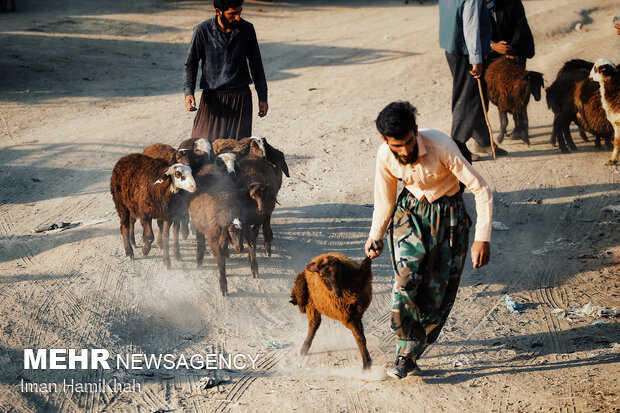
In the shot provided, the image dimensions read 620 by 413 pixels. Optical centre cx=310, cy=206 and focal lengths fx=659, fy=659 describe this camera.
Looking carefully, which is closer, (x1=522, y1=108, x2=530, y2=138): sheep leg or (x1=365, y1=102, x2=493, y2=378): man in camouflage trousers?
(x1=365, y1=102, x2=493, y2=378): man in camouflage trousers

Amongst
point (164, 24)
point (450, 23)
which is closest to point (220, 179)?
point (450, 23)

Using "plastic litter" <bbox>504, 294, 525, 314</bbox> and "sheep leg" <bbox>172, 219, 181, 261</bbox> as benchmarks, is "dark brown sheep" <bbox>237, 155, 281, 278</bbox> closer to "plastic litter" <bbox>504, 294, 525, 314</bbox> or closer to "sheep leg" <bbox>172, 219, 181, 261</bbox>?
"sheep leg" <bbox>172, 219, 181, 261</bbox>

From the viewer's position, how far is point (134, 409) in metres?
4.92

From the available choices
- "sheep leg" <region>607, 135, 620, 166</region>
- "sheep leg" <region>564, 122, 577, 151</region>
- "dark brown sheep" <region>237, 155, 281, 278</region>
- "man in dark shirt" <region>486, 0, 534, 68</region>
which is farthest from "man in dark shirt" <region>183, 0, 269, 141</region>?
"sheep leg" <region>607, 135, 620, 166</region>

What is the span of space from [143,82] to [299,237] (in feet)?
25.3

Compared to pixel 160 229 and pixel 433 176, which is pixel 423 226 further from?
pixel 160 229

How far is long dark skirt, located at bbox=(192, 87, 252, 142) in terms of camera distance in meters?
7.39

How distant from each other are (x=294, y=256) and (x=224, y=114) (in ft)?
5.96

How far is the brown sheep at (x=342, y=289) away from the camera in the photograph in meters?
4.81

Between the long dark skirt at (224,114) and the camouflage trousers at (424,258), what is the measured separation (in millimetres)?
3228

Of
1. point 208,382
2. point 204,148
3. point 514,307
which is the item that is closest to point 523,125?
point 514,307

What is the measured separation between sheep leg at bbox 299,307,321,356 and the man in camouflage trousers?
28.8 inches

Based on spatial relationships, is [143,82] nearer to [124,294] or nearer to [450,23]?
[450,23]

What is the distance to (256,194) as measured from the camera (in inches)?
264
